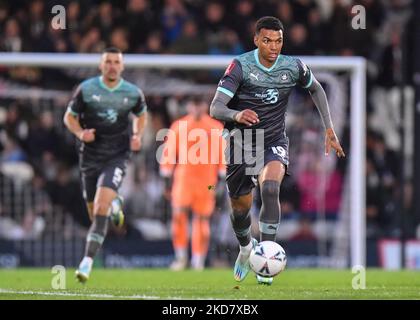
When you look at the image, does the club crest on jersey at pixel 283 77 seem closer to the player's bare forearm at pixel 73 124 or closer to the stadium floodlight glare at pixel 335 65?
the player's bare forearm at pixel 73 124

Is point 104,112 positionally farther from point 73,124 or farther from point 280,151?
point 280,151

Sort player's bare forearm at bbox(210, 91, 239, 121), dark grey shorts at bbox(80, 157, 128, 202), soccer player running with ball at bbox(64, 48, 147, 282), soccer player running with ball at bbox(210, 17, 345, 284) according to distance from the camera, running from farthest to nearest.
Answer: soccer player running with ball at bbox(64, 48, 147, 282) < dark grey shorts at bbox(80, 157, 128, 202) < soccer player running with ball at bbox(210, 17, 345, 284) < player's bare forearm at bbox(210, 91, 239, 121)

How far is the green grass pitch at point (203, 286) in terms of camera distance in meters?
10.7

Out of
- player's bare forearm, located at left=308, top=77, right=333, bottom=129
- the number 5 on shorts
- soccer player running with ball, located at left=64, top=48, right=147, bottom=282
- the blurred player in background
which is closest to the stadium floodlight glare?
the blurred player in background

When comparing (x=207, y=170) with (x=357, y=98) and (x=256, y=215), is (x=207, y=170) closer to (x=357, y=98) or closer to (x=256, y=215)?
(x=256, y=215)

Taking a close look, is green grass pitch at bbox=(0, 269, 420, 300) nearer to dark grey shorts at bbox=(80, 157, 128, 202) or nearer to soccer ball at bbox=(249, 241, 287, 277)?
soccer ball at bbox=(249, 241, 287, 277)

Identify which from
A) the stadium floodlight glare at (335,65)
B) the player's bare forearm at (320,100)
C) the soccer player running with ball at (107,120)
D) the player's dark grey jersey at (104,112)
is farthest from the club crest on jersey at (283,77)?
the stadium floodlight glare at (335,65)

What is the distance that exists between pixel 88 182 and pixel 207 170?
4639mm

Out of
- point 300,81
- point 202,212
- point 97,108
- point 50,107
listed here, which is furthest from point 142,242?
point 300,81

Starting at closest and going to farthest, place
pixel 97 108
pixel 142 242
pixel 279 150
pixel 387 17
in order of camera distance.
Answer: pixel 279 150 → pixel 97 108 → pixel 142 242 → pixel 387 17

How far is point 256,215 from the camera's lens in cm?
1883

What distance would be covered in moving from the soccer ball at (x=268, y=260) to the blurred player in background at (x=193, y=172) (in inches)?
265

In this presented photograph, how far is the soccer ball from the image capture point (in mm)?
10703

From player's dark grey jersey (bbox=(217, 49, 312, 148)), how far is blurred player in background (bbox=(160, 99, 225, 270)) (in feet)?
19.1
